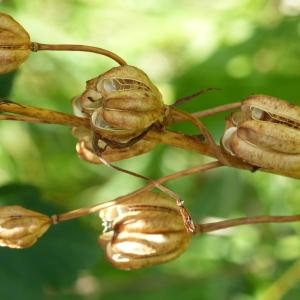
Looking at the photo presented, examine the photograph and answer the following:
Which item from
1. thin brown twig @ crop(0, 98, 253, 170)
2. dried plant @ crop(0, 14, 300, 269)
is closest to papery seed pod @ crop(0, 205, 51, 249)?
dried plant @ crop(0, 14, 300, 269)

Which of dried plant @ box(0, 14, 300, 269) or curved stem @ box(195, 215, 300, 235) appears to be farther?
curved stem @ box(195, 215, 300, 235)

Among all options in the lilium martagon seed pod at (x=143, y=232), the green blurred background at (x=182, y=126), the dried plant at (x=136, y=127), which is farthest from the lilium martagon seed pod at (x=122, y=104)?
the green blurred background at (x=182, y=126)

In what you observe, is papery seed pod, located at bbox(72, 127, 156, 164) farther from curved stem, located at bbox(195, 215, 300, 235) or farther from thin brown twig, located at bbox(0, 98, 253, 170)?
curved stem, located at bbox(195, 215, 300, 235)

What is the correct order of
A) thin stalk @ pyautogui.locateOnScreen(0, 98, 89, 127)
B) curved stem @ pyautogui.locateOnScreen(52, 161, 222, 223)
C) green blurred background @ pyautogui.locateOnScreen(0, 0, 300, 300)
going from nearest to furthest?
thin stalk @ pyautogui.locateOnScreen(0, 98, 89, 127) → curved stem @ pyautogui.locateOnScreen(52, 161, 222, 223) → green blurred background @ pyautogui.locateOnScreen(0, 0, 300, 300)

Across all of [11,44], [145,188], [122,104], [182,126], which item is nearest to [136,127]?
[122,104]

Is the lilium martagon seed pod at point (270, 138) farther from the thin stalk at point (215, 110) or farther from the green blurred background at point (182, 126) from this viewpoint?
the green blurred background at point (182, 126)

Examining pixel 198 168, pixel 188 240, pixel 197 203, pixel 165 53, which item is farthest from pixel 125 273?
pixel 198 168

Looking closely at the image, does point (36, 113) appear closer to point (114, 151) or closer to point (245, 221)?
point (114, 151)
